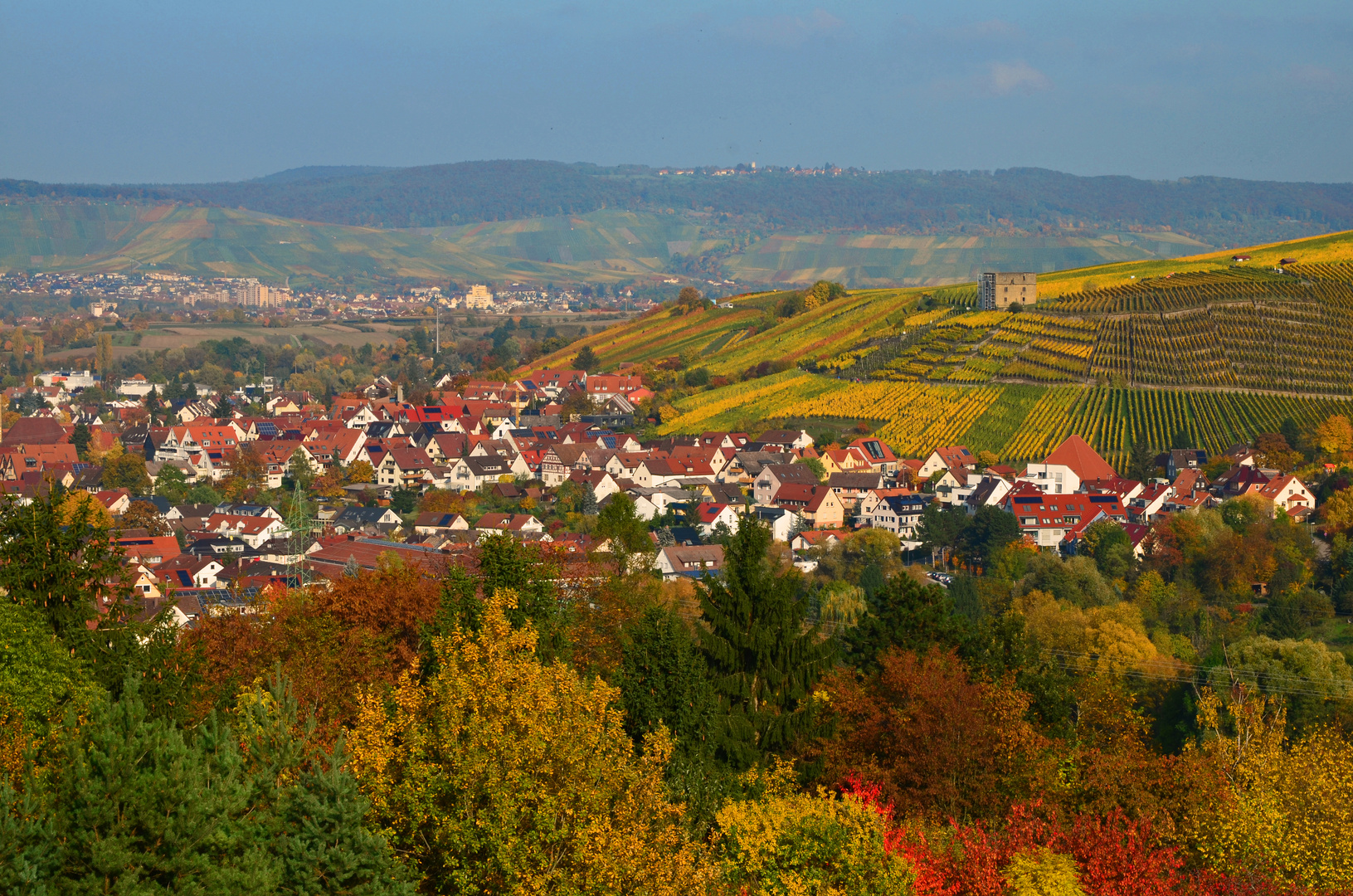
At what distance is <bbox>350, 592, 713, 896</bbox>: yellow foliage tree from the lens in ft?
47.1

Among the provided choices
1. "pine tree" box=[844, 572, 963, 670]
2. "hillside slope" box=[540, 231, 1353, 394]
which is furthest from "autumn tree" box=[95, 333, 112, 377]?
"pine tree" box=[844, 572, 963, 670]

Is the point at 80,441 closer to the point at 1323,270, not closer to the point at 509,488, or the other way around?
the point at 509,488

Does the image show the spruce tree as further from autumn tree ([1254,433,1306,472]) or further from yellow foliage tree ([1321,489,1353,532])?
autumn tree ([1254,433,1306,472])

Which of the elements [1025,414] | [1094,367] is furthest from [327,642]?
[1094,367]

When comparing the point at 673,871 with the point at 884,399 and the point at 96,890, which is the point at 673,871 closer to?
the point at 96,890

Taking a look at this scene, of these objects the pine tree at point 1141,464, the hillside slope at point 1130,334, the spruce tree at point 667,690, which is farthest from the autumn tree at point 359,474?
the spruce tree at point 667,690

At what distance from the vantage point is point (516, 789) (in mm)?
14508

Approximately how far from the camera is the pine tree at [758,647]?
2398cm

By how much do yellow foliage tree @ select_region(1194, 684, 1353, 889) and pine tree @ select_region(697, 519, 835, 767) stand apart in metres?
6.49

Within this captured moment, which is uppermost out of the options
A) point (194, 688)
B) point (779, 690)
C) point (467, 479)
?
point (194, 688)

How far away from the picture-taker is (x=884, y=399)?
8700cm

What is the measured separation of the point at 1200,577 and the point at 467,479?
134 feet

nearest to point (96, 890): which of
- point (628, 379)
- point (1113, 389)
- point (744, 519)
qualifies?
point (744, 519)

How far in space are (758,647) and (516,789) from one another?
1037cm
